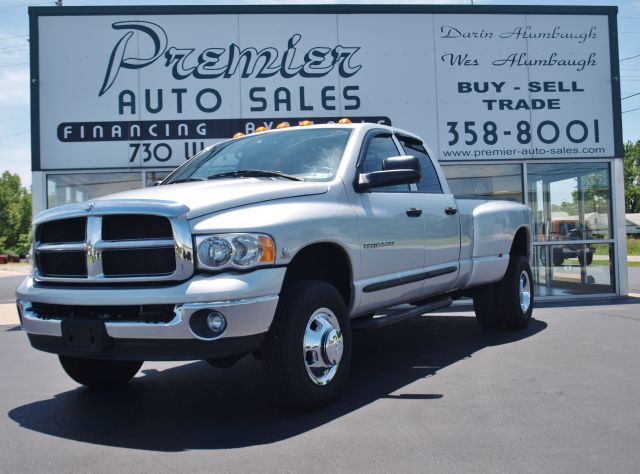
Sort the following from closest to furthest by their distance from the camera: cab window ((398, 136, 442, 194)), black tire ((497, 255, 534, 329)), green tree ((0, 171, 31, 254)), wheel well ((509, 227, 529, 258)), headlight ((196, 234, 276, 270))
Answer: headlight ((196, 234, 276, 270))
cab window ((398, 136, 442, 194))
black tire ((497, 255, 534, 329))
wheel well ((509, 227, 529, 258))
green tree ((0, 171, 31, 254))

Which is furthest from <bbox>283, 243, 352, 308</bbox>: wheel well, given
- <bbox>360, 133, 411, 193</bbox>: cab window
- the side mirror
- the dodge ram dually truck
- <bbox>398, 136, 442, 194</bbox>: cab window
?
<bbox>398, 136, 442, 194</bbox>: cab window

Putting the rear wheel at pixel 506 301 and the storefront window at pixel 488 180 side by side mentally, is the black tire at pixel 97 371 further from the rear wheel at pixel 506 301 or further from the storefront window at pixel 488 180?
the storefront window at pixel 488 180

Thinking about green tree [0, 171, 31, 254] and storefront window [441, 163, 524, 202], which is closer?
storefront window [441, 163, 524, 202]

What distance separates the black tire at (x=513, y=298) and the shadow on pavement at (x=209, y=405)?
71 centimetres

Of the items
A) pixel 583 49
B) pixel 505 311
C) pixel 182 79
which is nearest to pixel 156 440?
pixel 505 311

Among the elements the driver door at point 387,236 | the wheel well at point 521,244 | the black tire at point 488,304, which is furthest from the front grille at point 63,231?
the wheel well at point 521,244

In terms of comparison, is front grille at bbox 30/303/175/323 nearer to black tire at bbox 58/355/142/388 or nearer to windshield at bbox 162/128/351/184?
black tire at bbox 58/355/142/388

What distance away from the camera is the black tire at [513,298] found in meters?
7.05

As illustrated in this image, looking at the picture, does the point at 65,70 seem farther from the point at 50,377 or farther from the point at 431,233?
the point at 431,233

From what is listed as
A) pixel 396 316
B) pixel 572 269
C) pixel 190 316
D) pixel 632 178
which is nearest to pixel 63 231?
pixel 190 316

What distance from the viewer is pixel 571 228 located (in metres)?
10.9

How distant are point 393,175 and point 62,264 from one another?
91.6 inches

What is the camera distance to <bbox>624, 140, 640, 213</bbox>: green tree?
79188 mm

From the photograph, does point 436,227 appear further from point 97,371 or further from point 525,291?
point 97,371
